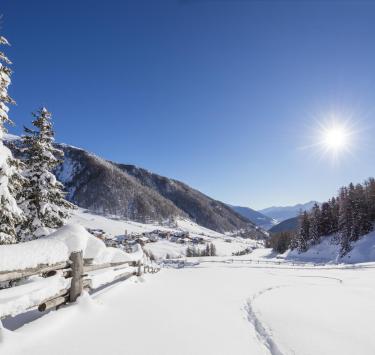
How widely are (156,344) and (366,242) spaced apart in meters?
77.0

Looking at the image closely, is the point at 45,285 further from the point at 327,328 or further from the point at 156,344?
the point at 327,328

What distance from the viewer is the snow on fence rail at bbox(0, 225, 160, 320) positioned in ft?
14.2

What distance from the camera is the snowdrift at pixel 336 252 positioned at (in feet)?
219

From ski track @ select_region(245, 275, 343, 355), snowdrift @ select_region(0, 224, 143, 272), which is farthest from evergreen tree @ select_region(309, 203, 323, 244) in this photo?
snowdrift @ select_region(0, 224, 143, 272)

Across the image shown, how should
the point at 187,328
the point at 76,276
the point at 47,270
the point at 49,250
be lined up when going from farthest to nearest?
the point at 76,276 < the point at 187,328 < the point at 49,250 < the point at 47,270

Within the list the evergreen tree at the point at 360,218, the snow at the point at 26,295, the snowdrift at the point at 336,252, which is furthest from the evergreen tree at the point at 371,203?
the snow at the point at 26,295

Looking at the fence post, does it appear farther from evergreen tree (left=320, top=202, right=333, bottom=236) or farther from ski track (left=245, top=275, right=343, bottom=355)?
evergreen tree (left=320, top=202, right=333, bottom=236)

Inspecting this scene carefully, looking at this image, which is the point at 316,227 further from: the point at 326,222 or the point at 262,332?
the point at 262,332

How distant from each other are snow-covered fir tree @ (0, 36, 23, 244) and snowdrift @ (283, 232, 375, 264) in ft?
218

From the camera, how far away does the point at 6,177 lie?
13.9 metres

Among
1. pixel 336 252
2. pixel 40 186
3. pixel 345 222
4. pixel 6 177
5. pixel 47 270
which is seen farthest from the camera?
pixel 336 252

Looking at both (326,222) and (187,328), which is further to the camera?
(326,222)

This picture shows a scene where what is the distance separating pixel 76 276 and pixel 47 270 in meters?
1.21

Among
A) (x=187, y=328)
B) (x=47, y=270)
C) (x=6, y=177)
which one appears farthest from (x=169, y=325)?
(x=6, y=177)
